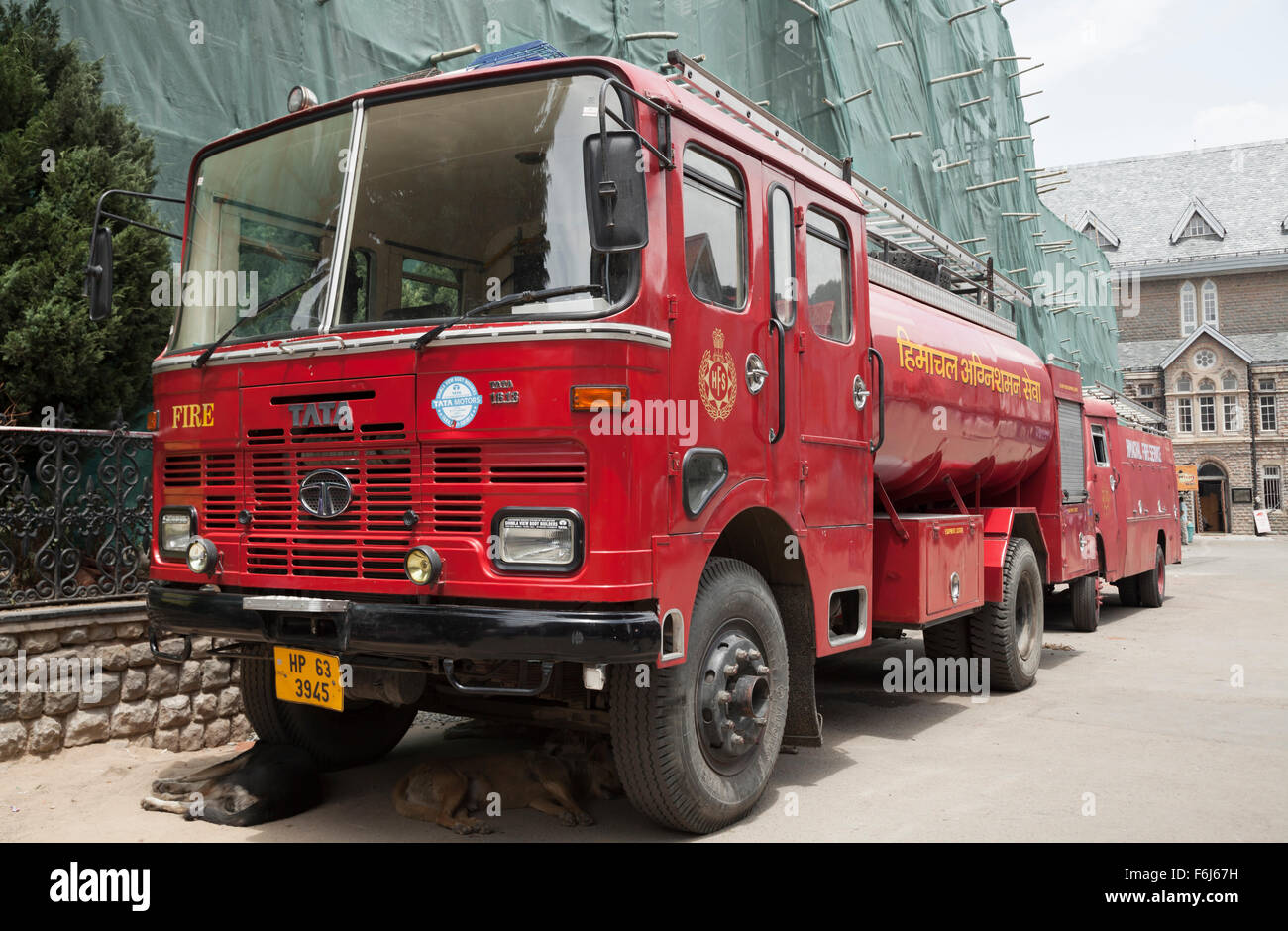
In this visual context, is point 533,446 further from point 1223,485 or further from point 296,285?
point 1223,485

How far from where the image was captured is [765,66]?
1634cm

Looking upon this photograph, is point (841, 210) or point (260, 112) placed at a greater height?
point (260, 112)

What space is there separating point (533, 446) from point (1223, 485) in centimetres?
5596

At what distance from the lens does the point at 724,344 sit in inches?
187

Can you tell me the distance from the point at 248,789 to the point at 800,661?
267 cm

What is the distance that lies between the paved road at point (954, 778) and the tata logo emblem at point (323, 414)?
1.80 m

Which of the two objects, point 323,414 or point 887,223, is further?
point 887,223

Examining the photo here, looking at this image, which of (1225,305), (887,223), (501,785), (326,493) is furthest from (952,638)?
(1225,305)

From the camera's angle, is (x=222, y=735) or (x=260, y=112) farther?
(x=260, y=112)

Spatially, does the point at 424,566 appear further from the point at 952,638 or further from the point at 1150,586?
the point at 1150,586

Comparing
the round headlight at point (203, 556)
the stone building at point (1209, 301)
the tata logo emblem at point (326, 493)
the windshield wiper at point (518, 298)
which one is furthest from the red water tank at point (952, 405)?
the stone building at point (1209, 301)

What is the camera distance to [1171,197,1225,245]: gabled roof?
56.1 meters

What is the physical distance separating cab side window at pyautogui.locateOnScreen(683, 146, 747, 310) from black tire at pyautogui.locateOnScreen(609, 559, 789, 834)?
1212 millimetres
